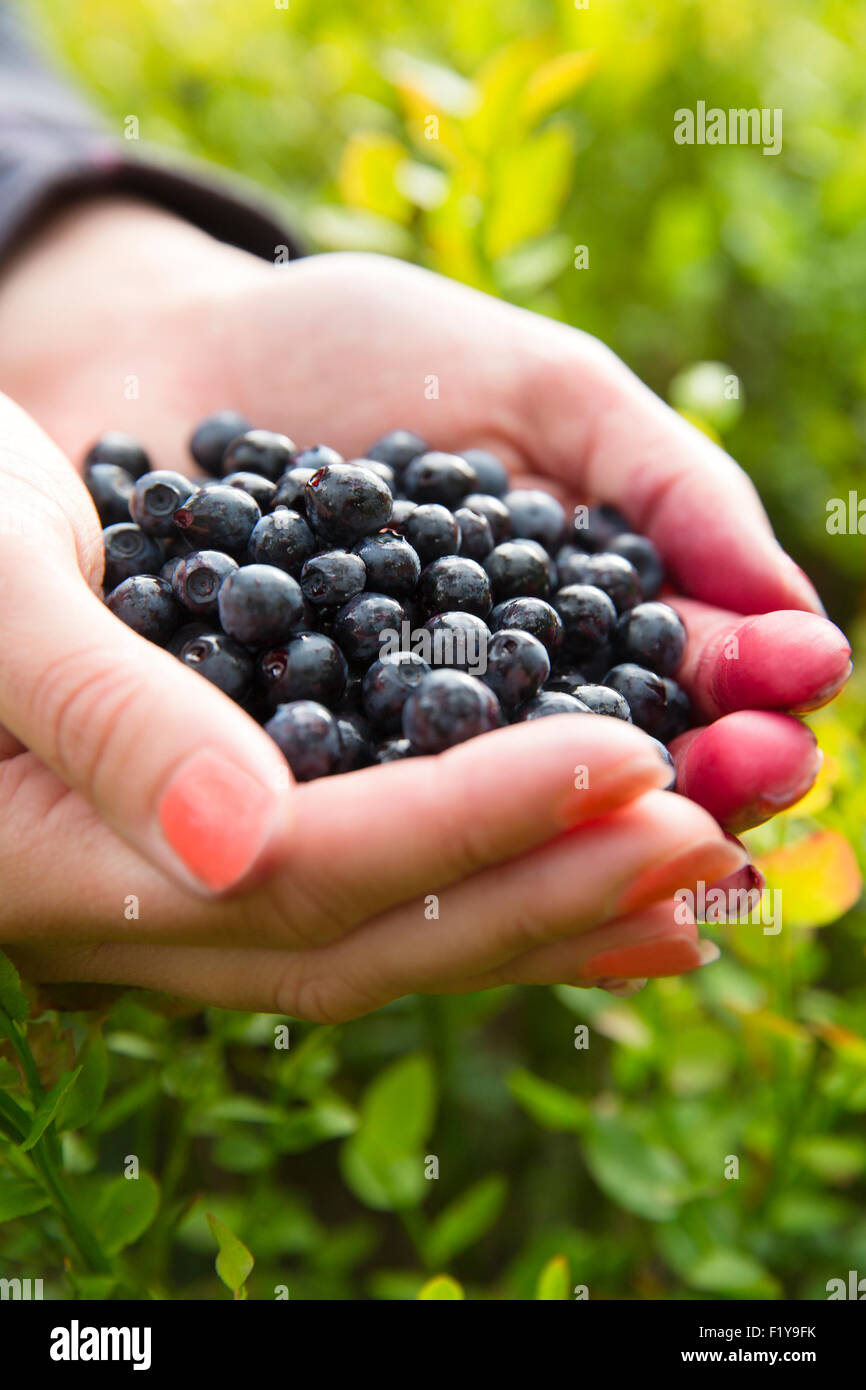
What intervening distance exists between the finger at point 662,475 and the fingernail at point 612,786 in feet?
2.25

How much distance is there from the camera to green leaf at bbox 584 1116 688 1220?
59.7 inches

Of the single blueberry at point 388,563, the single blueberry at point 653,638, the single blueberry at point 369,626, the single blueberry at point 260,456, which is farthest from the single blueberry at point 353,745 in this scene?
the single blueberry at point 260,456

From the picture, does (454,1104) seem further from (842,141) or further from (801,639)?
(842,141)

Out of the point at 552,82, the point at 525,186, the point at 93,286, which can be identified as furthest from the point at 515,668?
the point at 93,286

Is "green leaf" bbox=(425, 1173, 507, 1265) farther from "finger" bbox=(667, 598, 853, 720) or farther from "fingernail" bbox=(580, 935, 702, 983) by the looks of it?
"finger" bbox=(667, 598, 853, 720)

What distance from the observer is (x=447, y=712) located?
45.2 inches

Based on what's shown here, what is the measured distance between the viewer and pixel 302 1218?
1721 mm

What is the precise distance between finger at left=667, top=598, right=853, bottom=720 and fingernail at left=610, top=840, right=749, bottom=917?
0.35 m

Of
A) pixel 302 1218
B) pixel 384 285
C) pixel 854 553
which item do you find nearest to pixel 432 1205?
pixel 302 1218

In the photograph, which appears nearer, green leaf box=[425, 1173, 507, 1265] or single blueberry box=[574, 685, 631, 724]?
single blueberry box=[574, 685, 631, 724]

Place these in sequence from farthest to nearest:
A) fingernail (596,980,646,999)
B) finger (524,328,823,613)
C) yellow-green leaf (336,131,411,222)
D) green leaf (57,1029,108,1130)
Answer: yellow-green leaf (336,131,411,222) → finger (524,328,823,613) → fingernail (596,980,646,999) → green leaf (57,1029,108,1130)

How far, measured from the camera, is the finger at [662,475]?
159cm

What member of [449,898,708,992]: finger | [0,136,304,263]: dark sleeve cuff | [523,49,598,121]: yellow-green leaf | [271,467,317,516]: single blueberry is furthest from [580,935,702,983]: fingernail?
[0,136,304,263]: dark sleeve cuff

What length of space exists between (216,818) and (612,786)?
0.36 m
